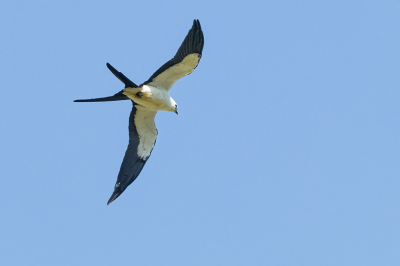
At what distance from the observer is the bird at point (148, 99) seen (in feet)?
41.2

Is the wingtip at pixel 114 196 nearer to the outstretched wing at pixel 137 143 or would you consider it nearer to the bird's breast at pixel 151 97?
the outstretched wing at pixel 137 143

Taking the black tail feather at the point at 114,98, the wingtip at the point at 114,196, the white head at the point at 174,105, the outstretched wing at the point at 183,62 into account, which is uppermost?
the outstretched wing at the point at 183,62

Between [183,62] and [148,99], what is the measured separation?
4.35 feet

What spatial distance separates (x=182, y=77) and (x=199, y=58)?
3.52 ft

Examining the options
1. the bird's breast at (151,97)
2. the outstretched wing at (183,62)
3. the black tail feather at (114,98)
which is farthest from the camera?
the bird's breast at (151,97)

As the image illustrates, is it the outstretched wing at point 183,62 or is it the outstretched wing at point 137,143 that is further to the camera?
the outstretched wing at point 137,143

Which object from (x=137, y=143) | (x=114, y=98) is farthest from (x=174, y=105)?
(x=114, y=98)

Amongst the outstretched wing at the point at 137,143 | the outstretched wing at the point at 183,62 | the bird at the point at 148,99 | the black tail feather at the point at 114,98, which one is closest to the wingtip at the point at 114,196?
the bird at the point at 148,99

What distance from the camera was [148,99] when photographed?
13.4m

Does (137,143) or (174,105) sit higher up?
(174,105)

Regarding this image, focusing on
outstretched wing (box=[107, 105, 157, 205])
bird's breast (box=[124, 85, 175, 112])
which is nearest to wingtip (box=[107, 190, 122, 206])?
outstretched wing (box=[107, 105, 157, 205])

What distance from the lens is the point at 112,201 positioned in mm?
13727

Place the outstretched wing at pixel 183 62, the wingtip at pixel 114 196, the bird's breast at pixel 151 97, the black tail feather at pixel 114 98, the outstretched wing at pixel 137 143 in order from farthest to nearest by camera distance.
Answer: the outstretched wing at pixel 137 143 < the wingtip at pixel 114 196 < the bird's breast at pixel 151 97 < the black tail feather at pixel 114 98 < the outstretched wing at pixel 183 62

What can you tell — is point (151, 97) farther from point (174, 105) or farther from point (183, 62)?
point (183, 62)
